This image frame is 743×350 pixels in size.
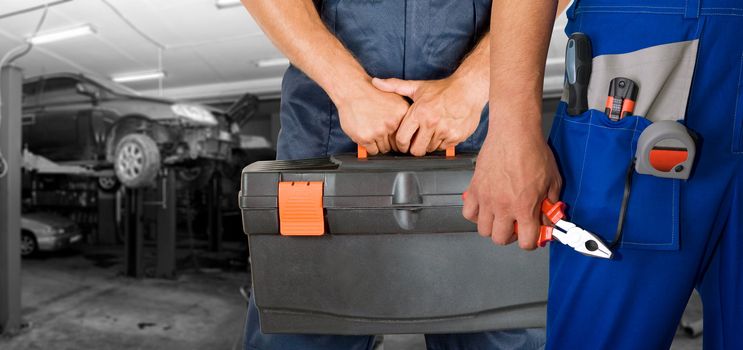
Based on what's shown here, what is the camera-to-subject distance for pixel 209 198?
612 centimetres

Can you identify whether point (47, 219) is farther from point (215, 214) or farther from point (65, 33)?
point (65, 33)

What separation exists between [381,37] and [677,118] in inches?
16.0

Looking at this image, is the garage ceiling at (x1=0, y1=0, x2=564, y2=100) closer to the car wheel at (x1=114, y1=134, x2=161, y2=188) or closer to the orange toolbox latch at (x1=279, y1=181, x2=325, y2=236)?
the car wheel at (x1=114, y1=134, x2=161, y2=188)

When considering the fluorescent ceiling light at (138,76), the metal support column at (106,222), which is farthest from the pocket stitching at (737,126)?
the fluorescent ceiling light at (138,76)

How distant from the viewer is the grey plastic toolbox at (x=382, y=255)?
0.61 m

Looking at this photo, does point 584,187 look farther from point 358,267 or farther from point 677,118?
point 358,267

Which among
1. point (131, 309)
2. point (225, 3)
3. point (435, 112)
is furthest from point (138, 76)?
point (435, 112)

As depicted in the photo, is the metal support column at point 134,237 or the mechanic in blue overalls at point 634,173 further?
the metal support column at point 134,237

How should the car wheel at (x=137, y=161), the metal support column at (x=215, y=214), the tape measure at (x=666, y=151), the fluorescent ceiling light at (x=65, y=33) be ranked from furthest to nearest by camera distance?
the metal support column at (x=215, y=214) < the fluorescent ceiling light at (x=65, y=33) < the car wheel at (x=137, y=161) < the tape measure at (x=666, y=151)

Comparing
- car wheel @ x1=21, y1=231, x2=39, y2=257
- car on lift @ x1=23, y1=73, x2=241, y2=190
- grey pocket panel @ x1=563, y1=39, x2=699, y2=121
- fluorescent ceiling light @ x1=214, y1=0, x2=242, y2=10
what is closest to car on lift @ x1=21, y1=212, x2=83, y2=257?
car wheel @ x1=21, y1=231, x2=39, y2=257

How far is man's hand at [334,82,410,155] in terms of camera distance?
27.1 inches

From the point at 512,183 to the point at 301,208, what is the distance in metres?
0.25

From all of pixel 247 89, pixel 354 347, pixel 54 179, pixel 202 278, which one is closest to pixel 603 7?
pixel 354 347

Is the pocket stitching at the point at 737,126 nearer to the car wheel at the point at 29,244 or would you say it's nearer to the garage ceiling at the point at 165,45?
the garage ceiling at the point at 165,45
